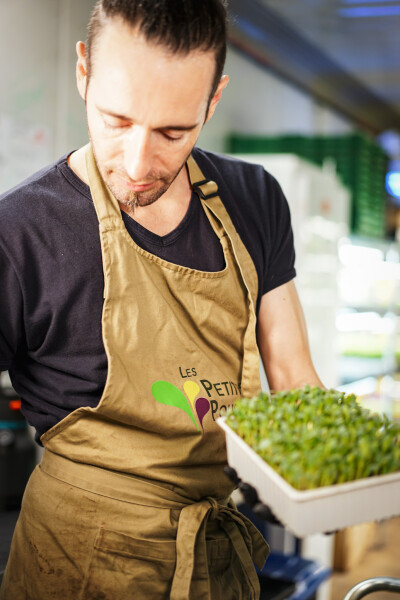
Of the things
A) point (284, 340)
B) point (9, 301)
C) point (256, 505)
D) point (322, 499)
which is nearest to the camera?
point (322, 499)

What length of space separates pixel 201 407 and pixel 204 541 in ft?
0.80

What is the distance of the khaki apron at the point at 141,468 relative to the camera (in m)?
1.30

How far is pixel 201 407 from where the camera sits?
1354 mm

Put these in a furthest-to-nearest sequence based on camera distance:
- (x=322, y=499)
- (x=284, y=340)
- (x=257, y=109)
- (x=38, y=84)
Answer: (x=257, y=109)
(x=38, y=84)
(x=284, y=340)
(x=322, y=499)

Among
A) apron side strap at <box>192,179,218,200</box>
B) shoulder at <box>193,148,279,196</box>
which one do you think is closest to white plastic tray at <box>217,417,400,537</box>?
apron side strap at <box>192,179,218,200</box>

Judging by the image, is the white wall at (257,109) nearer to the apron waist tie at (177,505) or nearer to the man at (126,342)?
the man at (126,342)

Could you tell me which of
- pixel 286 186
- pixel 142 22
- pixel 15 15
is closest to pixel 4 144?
pixel 15 15

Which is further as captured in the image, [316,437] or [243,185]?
[243,185]

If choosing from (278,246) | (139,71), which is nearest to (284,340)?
(278,246)

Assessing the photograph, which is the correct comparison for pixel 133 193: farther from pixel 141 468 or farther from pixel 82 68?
pixel 141 468

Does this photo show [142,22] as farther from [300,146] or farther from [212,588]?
[300,146]

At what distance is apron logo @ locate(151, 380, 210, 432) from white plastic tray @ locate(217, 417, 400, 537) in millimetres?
184

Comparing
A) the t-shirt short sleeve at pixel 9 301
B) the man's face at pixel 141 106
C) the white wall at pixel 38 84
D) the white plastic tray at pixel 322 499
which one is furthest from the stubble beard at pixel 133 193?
the white wall at pixel 38 84

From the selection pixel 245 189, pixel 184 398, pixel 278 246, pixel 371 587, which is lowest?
pixel 371 587
